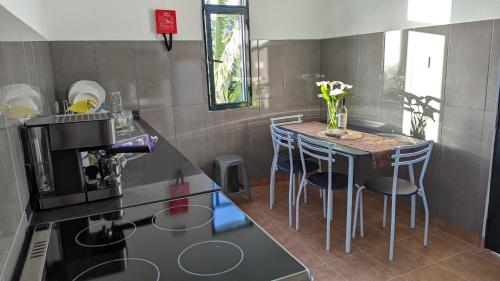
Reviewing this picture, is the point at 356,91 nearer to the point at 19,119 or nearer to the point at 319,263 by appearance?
the point at 319,263

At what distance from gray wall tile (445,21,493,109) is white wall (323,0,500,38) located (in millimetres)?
74

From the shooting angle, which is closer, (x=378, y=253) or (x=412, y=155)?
(x=412, y=155)

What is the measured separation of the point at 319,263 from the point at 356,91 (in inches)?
70.0

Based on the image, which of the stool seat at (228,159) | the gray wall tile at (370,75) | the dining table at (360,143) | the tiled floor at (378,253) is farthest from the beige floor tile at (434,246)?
the stool seat at (228,159)

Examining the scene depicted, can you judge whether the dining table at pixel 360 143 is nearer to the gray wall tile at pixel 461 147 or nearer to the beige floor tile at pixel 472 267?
the gray wall tile at pixel 461 147

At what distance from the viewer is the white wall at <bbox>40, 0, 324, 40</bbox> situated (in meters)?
2.80

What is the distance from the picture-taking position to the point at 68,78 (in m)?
2.88

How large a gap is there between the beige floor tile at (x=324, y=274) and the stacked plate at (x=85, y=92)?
2.00 metres

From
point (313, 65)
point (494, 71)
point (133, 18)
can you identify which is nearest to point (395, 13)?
point (494, 71)

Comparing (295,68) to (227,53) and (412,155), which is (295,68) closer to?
(227,53)

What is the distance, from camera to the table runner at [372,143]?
7.84 ft

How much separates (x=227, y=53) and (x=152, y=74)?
0.77 meters

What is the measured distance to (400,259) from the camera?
2439 millimetres

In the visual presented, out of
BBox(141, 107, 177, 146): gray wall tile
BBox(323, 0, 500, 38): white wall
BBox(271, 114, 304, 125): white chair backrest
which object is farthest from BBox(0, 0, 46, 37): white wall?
BBox(323, 0, 500, 38): white wall
